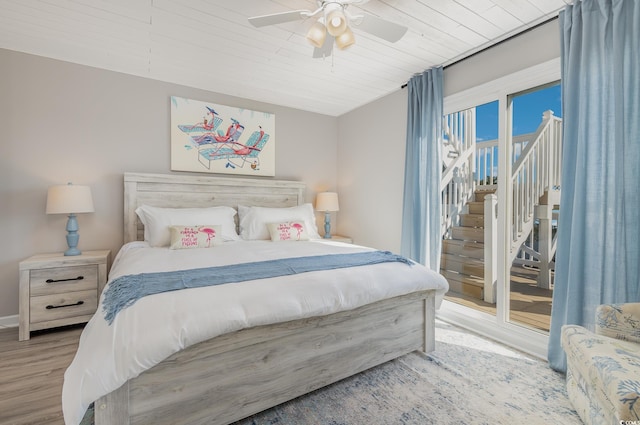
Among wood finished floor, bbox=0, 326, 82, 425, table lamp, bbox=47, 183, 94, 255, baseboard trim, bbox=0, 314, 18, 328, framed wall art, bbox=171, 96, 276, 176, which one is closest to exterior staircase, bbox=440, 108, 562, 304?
framed wall art, bbox=171, 96, 276, 176

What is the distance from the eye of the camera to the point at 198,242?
274cm

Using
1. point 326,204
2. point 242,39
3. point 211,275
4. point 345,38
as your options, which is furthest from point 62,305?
point 345,38

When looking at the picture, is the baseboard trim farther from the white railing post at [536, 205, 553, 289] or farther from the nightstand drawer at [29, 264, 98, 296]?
the white railing post at [536, 205, 553, 289]

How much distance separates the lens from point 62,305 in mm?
2588

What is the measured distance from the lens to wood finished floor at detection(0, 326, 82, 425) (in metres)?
1.61

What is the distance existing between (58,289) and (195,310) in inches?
83.8

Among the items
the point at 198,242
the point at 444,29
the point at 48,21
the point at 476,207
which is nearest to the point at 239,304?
the point at 198,242

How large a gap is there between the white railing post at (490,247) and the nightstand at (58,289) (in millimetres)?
3644

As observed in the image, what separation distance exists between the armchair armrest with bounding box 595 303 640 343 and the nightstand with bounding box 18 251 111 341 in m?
3.69

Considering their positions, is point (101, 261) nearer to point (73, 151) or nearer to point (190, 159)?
point (73, 151)

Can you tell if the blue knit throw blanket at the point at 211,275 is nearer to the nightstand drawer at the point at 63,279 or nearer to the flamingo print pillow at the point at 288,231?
the flamingo print pillow at the point at 288,231

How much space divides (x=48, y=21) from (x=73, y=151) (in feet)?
3.78

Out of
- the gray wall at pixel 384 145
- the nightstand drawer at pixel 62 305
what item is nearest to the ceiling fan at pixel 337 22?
the gray wall at pixel 384 145

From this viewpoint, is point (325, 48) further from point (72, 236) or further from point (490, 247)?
point (72, 236)
